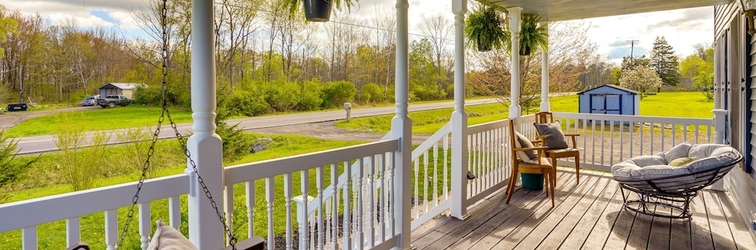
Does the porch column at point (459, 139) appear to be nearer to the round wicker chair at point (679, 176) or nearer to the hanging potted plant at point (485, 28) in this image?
the hanging potted plant at point (485, 28)

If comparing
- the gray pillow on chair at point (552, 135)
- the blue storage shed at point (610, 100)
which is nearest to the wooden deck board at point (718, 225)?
the gray pillow on chair at point (552, 135)

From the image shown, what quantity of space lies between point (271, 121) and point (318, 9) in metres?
3.20

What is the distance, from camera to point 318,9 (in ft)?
7.54

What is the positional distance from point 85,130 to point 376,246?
2835 millimetres

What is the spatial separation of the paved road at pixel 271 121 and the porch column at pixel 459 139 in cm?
181

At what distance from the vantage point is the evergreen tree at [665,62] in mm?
6750

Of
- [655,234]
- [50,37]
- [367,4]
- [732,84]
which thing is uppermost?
[367,4]

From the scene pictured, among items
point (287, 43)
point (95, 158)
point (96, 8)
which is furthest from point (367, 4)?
point (95, 158)

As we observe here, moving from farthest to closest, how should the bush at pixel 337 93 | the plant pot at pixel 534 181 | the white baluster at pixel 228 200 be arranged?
the bush at pixel 337 93
the plant pot at pixel 534 181
the white baluster at pixel 228 200

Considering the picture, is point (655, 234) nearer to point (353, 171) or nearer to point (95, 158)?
point (353, 171)

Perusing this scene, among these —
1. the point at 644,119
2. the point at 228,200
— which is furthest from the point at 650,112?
the point at 228,200

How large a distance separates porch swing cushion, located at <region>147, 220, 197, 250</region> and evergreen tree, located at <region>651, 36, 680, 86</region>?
774 cm

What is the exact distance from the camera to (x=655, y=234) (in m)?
3.11

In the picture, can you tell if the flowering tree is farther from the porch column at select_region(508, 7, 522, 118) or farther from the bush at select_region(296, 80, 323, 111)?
the bush at select_region(296, 80, 323, 111)
